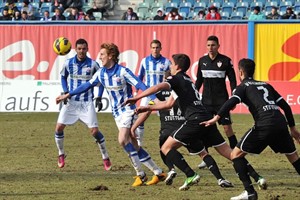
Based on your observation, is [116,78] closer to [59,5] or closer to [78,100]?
[78,100]

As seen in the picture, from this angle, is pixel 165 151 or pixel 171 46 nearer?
pixel 165 151

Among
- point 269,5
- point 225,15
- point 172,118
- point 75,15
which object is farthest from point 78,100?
point 269,5

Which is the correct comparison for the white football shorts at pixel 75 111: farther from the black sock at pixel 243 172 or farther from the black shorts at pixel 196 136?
the black sock at pixel 243 172

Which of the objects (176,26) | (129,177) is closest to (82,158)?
(129,177)

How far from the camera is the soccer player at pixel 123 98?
13.6 m

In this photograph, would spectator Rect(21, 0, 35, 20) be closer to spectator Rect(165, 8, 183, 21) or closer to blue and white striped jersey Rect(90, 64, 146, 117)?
spectator Rect(165, 8, 183, 21)

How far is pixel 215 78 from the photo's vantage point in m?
15.9

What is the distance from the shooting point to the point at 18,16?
31984 millimetres

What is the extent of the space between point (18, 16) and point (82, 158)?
1589cm

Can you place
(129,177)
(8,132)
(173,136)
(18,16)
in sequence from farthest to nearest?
1. (18,16)
2. (8,132)
3. (129,177)
4. (173,136)

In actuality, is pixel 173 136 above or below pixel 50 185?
above

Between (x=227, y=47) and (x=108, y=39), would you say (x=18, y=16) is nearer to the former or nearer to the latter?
(x=108, y=39)

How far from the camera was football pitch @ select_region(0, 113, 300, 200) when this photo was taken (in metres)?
12.5

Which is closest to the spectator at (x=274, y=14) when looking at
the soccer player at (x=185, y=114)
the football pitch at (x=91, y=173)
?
the football pitch at (x=91, y=173)
